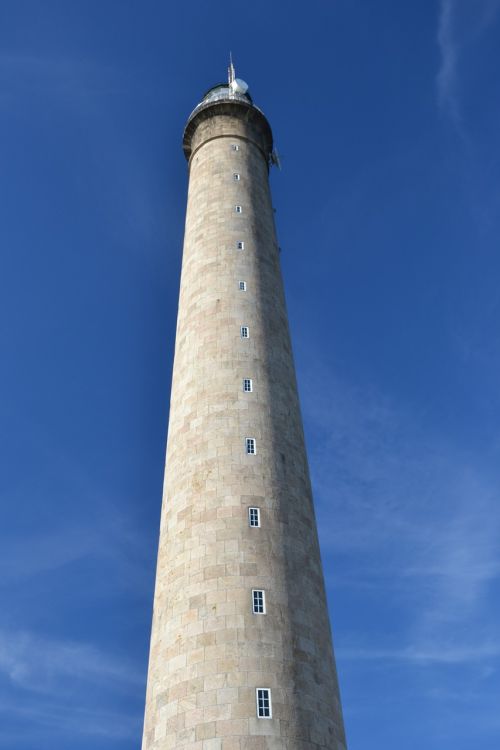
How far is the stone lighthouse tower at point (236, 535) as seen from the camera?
1144 inches

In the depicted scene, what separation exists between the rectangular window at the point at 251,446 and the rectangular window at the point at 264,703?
11.9 m

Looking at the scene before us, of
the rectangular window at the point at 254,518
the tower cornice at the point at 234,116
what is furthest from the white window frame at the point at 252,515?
the tower cornice at the point at 234,116

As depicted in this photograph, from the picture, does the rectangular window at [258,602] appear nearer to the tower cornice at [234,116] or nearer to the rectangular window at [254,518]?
the rectangular window at [254,518]

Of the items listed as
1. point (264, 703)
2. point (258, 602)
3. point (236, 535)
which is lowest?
point (264, 703)

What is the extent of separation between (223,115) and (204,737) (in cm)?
4619

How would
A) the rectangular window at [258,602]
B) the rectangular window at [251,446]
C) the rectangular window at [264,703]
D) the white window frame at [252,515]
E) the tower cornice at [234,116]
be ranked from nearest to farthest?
the rectangular window at [264,703], the rectangular window at [258,602], the white window frame at [252,515], the rectangular window at [251,446], the tower cornice at [234,116]

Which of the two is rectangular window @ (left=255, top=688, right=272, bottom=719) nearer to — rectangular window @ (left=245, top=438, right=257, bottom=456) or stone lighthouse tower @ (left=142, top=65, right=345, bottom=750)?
stone lighthouse tower @ (left=142, top=65, right=345, bottom=750)

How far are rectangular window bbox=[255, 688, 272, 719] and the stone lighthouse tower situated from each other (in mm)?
55

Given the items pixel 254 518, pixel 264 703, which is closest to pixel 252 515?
pixel 254 518

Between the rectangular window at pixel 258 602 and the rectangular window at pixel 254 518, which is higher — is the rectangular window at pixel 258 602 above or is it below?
below

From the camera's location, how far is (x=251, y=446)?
37031 mm

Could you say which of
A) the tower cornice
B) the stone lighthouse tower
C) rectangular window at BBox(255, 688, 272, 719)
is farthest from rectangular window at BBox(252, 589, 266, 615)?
the tower cornice

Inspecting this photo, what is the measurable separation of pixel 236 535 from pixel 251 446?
5374mm

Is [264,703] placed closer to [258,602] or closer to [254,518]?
[258,602]
